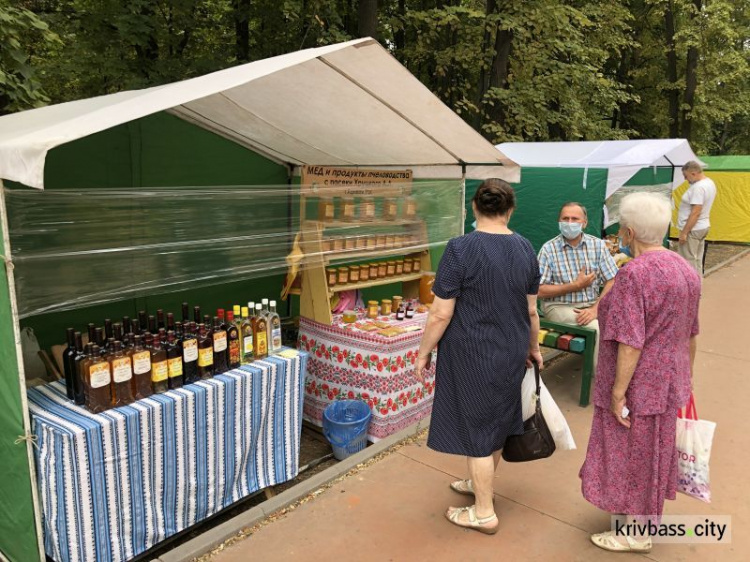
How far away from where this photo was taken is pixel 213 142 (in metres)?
4.81

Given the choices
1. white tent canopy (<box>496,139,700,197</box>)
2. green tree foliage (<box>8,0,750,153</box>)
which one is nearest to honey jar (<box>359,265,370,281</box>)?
green tree foliage (<box>8,0,750,153</box>)

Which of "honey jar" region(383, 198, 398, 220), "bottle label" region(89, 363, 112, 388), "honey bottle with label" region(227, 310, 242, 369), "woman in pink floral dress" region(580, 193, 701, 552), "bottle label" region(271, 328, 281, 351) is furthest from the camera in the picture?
"honey jar" region(383, 198, 398, 220)

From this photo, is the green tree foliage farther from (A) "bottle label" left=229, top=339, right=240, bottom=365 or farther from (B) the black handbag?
(B) the black handbag

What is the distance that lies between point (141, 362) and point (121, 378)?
0.11m

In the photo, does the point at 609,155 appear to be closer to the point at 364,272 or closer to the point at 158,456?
the point at 364,272

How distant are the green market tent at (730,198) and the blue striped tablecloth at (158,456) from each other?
1292 centimetres

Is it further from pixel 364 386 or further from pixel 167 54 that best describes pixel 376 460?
pixel 167 54

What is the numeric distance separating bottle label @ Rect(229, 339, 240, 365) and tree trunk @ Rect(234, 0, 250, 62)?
687 cm

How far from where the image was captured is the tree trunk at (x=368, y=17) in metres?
7.97

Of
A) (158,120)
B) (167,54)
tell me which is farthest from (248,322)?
(167,54)

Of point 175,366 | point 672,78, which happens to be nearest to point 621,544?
point 175,366

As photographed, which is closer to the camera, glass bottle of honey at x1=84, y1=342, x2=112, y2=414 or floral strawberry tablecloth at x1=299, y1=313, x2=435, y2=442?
glass bottle of honey at x1=84, y1=342, x2=112, y2=414

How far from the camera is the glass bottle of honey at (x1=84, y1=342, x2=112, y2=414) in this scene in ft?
7.95

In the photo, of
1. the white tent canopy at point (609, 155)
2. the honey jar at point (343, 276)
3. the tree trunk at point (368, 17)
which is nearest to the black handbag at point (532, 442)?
the honey jar at point (343, 276)
